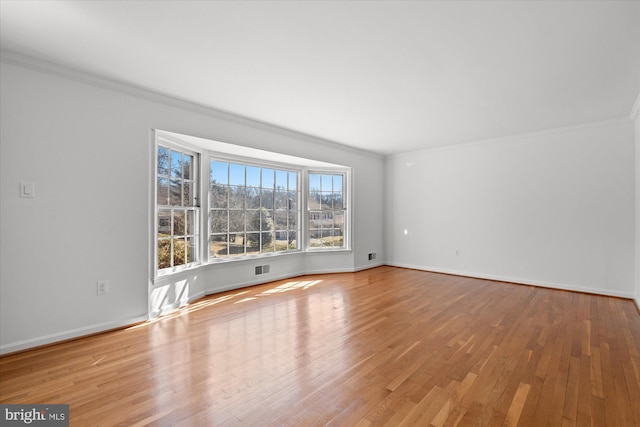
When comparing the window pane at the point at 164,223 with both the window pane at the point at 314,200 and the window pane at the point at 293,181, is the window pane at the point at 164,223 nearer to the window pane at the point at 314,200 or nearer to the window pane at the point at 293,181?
the window pane at the point at 293,181

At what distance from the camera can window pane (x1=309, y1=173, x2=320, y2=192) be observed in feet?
19.6

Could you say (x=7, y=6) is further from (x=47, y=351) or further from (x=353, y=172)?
(x=353, y=172)

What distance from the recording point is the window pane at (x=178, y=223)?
12.9ft

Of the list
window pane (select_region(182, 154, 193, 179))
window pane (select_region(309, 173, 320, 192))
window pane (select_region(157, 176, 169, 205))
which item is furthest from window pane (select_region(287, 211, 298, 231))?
window pane (select_region(157, 176, 169, 205))

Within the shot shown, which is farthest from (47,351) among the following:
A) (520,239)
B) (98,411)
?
(520,239)

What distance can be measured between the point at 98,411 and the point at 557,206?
6.22 meters

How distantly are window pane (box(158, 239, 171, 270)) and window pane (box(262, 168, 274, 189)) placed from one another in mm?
1991

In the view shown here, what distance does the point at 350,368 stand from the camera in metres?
2.30

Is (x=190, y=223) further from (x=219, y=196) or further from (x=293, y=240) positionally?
(x=293, y=240)

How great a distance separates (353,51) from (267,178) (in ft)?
10.4

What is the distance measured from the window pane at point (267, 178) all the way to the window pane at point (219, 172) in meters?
0.71

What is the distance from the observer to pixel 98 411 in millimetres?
1806

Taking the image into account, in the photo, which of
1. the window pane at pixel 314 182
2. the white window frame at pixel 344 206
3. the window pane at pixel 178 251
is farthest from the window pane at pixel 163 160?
the window pane at pixel 314 182

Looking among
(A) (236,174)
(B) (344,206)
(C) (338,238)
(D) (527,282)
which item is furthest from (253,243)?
(D) (527,282)
